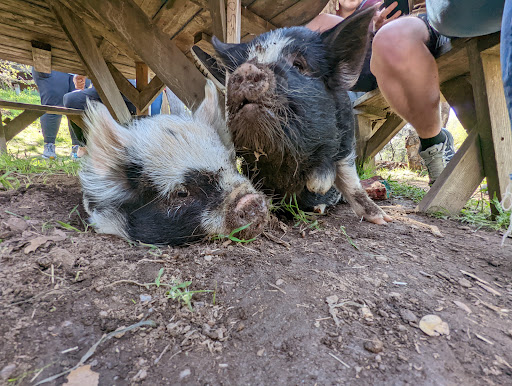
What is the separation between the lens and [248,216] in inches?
72.1

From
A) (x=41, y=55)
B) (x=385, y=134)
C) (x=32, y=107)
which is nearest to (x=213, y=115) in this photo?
(x=385, y=134)

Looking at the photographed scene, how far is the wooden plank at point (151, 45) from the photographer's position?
9.13 feet

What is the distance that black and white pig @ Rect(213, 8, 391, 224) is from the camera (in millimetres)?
1796

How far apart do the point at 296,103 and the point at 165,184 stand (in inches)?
40.0

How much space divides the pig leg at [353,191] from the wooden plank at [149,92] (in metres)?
3.46

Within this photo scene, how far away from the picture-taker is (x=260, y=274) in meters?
1.37

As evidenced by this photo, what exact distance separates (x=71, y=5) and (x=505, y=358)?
4802mm

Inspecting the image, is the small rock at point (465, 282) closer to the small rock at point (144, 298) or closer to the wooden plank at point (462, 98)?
the small rock at point (144, 298)

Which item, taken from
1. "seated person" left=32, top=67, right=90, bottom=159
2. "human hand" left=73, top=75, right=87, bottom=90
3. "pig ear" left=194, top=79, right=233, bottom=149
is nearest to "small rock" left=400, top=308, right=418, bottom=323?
"pig ear" left=194, top=79, right=233, bottom=149

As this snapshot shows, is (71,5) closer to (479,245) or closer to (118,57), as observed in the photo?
(118,57)

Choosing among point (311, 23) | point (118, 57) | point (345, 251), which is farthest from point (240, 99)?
point (118, 57)

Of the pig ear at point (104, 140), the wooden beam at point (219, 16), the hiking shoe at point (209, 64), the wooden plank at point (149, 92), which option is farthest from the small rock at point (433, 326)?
the wooden plank at point (149, 92)

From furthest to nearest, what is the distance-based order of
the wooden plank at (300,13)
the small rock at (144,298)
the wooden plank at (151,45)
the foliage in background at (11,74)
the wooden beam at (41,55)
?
the foliage in background at (11,74) < the wooden beam at (41,55) < the wooden plank at (300,13) < the wooden plank at (151,45) < the small rock at (144,298)

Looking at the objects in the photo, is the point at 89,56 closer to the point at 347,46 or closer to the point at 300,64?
the point at 300,64
